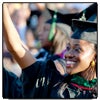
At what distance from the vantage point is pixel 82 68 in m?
14.8

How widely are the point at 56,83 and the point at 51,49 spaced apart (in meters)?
0.31

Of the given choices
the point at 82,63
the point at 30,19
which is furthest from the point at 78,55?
the point at 30,19

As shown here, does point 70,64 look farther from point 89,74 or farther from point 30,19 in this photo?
point 30,19

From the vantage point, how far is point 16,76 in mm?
14836

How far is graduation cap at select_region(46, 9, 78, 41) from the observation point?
48.6ft

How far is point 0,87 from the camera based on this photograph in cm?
1484

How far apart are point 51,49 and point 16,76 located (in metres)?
0.40

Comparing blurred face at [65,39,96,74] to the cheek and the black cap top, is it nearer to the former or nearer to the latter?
the cheek

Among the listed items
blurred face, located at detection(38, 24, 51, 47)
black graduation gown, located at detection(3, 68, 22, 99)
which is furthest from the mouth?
black graduation gown, located at detection(3, 68, 22, 99)

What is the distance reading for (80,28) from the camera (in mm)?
14828

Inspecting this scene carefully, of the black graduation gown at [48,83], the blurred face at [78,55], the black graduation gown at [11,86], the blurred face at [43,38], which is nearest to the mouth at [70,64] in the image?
the blurred face at [78,55]

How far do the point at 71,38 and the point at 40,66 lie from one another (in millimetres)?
377

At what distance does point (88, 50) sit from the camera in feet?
48.6

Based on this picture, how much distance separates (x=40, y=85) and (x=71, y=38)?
50cm
